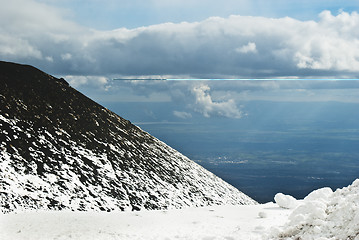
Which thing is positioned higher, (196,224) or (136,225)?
(196,224)

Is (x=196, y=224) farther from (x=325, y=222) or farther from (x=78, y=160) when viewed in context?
(x=78, y=160)

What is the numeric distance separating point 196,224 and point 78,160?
8.26m

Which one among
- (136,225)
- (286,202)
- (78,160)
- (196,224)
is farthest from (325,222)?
(78,160)

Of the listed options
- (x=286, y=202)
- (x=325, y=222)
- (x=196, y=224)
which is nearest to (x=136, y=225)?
(x=196, y=224)

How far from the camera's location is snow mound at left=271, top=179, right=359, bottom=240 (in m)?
12.9

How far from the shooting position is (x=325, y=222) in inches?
543

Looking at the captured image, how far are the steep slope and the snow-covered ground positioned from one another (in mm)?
1449

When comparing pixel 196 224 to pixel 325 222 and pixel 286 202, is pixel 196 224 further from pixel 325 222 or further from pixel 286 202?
pixel 286 202

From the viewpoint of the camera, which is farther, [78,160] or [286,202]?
[78,160]

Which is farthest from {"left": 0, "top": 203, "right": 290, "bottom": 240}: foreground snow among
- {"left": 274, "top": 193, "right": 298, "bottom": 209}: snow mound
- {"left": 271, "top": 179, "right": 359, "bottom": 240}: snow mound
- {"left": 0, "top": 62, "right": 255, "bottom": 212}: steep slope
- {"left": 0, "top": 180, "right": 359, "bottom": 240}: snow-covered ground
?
{"left": 274, "top": 193, "right": 298, "bottom": 209}: snow mound

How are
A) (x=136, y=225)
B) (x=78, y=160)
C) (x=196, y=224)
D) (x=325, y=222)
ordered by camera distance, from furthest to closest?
(x=78, y=160) < (x=196, y=224) < (x=136, y=225) < (x=325, y=222)

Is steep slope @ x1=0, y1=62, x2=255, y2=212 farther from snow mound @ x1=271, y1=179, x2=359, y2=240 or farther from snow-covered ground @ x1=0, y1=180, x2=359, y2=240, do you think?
snow mound @ x1=271, y1=179, x2=359, y2=240

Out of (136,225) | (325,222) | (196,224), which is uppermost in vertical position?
(325,222)

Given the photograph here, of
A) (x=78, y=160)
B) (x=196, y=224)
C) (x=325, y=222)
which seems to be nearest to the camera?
(x=325, y=222)
